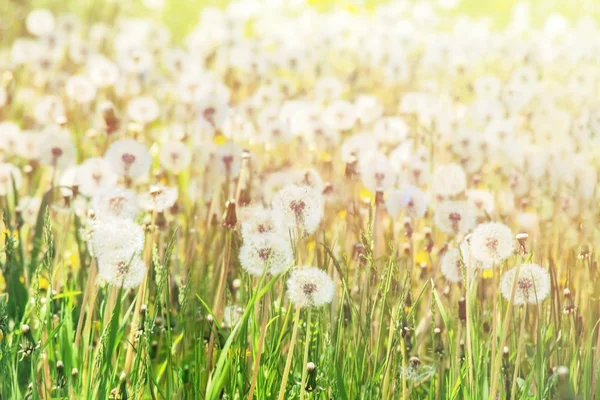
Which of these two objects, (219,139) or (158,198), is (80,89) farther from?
(158,198)

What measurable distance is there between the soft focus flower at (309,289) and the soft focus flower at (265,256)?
0.05m

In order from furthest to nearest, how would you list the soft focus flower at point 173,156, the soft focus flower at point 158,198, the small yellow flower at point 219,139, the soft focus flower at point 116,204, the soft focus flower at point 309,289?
1. the small yellow flower at point 219,139
2. the soft focus flower at point 173,156
3. the soft focus flower at point 116,204
4. the soft focus flower at point 158,198
5. the soft focus flower at point 309,289

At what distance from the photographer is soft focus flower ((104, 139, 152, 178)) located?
6.61 feet

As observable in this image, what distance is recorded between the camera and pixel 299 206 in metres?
1.50

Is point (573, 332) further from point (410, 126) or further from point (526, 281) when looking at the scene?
point (410, 126)

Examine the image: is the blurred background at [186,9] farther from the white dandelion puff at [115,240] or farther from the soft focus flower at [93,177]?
the white dandelion puff at [115,240]

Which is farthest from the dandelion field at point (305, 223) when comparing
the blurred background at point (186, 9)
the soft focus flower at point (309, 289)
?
the blurred background at point (186, 9)

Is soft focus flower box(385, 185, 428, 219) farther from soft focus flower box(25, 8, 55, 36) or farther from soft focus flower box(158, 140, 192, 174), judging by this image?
soft focus flower box(25, 8, 55, 36)

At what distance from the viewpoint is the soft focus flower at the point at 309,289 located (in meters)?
1.42

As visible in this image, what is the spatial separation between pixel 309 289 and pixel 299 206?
0.52ft

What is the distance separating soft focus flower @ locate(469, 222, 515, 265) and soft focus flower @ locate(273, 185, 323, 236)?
288 mm

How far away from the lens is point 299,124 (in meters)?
2.81

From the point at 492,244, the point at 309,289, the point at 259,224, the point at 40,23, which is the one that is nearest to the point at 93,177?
the point at 259,224

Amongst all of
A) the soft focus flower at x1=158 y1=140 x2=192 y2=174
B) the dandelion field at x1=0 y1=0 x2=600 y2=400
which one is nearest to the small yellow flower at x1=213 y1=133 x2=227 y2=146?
the dandelion field at x1=0 y1=0 x2=600 y2=400
